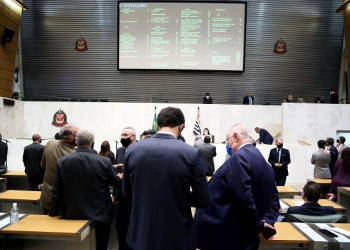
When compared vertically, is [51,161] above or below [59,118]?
below

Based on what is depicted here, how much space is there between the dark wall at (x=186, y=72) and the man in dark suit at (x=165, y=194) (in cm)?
1200

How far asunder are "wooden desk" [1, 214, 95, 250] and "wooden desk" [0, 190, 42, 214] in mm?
769

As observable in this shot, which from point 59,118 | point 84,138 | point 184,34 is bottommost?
point 59,118

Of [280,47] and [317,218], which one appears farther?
[280,47]

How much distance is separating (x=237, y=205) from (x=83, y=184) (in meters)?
1.35

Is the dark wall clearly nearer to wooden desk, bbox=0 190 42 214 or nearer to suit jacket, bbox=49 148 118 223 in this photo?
wooden desk, bbox=0 190 42 214

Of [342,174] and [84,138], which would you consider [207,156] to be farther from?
[84,138]

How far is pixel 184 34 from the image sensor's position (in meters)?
13.0

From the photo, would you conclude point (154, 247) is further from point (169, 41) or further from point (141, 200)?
point (169, 41)

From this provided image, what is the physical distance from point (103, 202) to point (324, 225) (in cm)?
197

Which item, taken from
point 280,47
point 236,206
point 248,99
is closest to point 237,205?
point 236,206

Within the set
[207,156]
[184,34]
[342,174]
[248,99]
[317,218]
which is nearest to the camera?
[317,218]

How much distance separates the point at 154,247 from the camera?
1.77 m

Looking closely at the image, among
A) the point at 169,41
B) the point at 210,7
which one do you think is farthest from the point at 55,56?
the point at 210,7
